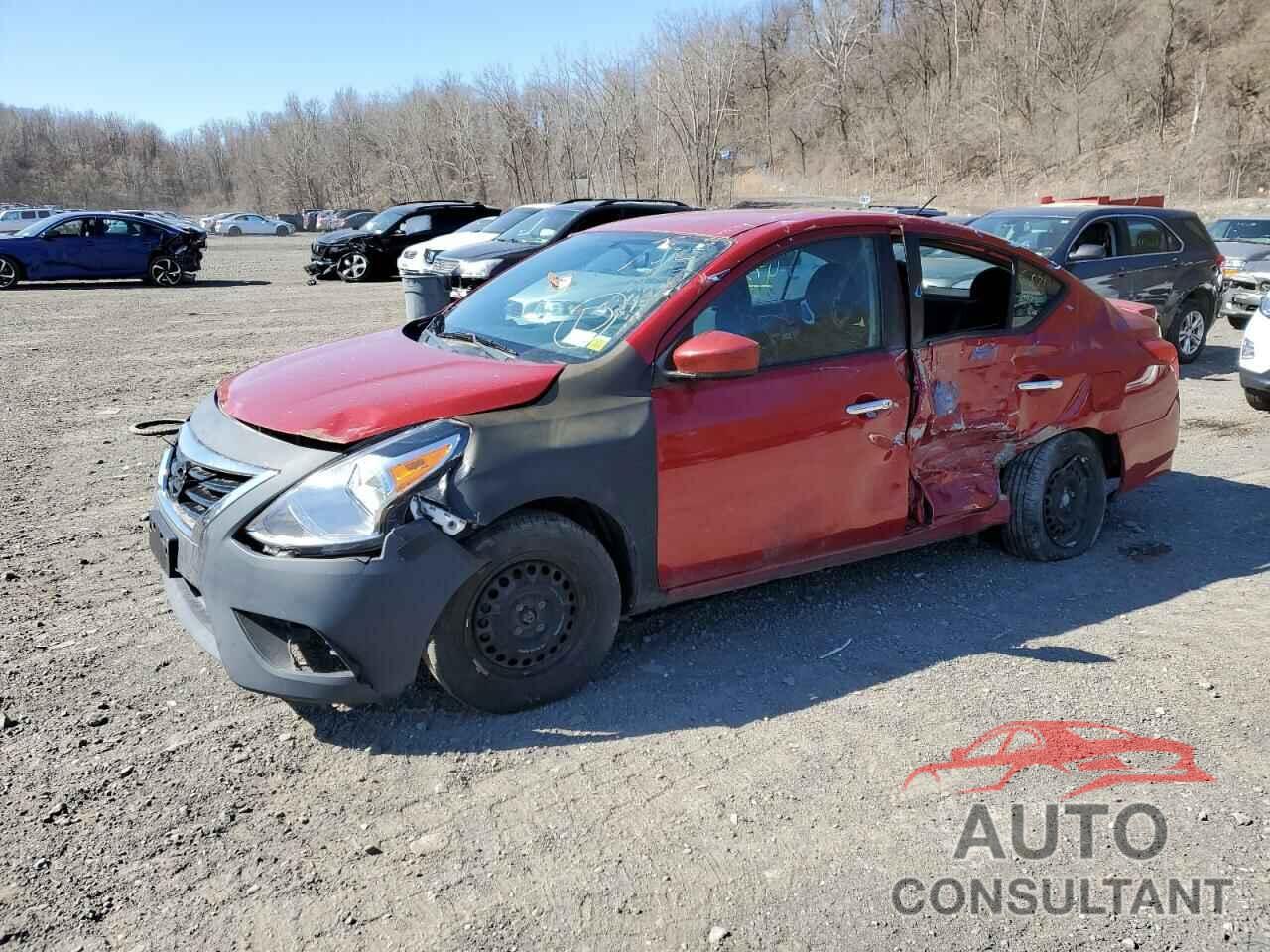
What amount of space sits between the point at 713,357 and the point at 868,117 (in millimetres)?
74537

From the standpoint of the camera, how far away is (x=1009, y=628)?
4.42 m

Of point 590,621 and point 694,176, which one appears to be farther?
point 694,176

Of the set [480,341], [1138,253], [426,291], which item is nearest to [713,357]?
[480,341]

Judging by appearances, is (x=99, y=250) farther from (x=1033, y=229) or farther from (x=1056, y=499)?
(x=1056, y=499)

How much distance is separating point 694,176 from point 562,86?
52.6 ft

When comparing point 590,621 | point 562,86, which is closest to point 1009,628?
point 590,621

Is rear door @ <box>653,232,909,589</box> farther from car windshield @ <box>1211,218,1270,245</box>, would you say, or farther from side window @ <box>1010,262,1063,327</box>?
car windshield @ <box>1211,218,1270,245</box>

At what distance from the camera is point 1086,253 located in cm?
1007

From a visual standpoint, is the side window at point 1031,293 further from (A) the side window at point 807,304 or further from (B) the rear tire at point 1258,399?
(B) the rear tire at point 1258,399

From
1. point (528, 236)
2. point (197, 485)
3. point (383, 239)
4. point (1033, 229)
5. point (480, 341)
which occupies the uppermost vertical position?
point (383, 239)

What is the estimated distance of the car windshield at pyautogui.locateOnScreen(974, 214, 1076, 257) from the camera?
1039cm

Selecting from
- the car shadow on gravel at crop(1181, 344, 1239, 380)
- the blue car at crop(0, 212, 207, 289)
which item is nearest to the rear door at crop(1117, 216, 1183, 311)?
the car shadow on gravel at crop(1181, 344, 1239, 380)

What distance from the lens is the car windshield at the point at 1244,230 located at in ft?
55.1

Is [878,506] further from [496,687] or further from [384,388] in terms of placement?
[384,388]
